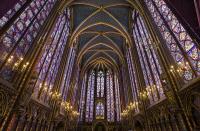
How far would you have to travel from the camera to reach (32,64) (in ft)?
35.9

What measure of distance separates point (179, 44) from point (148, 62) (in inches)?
226

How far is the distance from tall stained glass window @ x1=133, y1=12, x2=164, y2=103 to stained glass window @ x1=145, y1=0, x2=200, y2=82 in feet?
6.59

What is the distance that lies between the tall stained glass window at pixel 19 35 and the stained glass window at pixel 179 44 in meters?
10.9

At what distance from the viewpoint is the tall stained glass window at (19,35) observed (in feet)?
29.5

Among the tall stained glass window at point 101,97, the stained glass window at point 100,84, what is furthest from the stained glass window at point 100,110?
the stained glass window at point 100,84

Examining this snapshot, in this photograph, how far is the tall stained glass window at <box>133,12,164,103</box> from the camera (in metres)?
14.2

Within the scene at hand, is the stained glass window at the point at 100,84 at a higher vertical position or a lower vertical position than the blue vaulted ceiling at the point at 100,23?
lower

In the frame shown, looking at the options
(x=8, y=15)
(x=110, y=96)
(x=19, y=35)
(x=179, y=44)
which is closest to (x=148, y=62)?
(x=179, y=44)

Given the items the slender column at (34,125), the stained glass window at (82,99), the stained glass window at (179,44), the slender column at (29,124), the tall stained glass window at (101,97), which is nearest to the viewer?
→ the stained glass window at (179,44)

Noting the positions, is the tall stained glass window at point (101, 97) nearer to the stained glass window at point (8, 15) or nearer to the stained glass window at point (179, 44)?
the stained glass window at point (179, 44)

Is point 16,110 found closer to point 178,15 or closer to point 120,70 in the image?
point 178,15

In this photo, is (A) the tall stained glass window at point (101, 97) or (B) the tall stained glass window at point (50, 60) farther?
(A) the tall stained glass window at point (101, 97)

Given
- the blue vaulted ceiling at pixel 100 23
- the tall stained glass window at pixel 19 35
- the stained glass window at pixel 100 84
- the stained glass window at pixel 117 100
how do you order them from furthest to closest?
the stained glass window at pixel 100 84, the stained glass window at pixel 117 100, the blue vaulted ceiling at pixel 100 23, the tall stained glass window at pixel 19 35

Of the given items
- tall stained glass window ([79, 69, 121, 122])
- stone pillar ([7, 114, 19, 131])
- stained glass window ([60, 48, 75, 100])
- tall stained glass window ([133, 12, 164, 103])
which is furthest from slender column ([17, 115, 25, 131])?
tall stained glass window ([79, 69, 121, 122])
